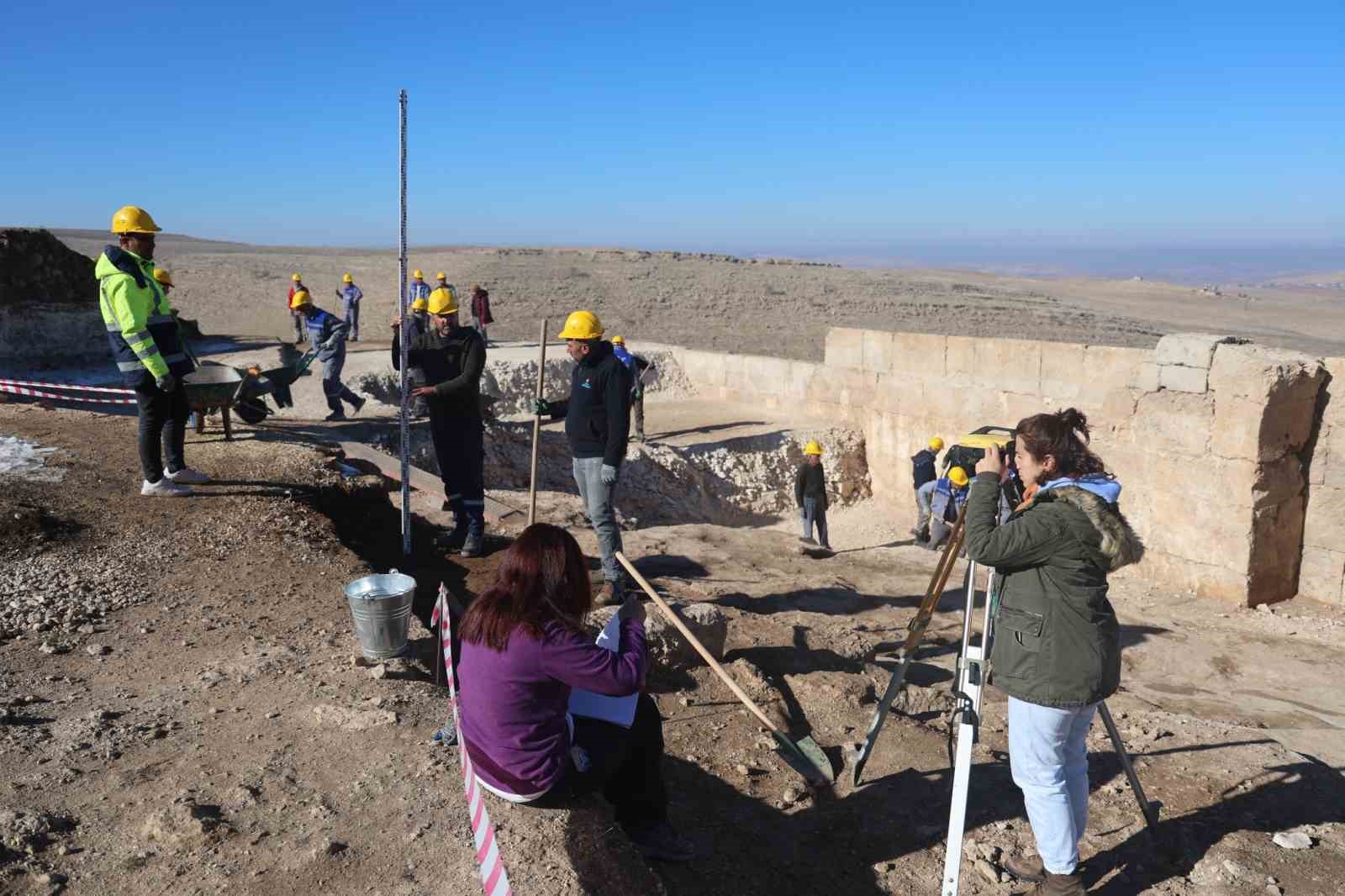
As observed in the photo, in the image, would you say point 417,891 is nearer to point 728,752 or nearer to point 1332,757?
point 728,752

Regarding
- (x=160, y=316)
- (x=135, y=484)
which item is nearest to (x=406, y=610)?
(x=160, y=316)

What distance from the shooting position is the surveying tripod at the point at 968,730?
122 inches

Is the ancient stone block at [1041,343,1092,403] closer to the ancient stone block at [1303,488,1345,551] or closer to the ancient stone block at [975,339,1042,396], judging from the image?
the ancient stone block at [975,339,1042,396]

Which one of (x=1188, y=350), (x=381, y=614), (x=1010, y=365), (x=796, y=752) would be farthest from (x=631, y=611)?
(x=1010, y=365)

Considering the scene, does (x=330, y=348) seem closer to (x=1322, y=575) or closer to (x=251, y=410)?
(x=251, y=410)

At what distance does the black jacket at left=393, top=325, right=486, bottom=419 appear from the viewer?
644 cm

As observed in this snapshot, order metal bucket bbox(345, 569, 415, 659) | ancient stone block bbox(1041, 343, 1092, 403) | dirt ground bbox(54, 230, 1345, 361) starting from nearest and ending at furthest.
→ metal bucket bbox(345, 569, 415, 659), ancient stone block bbox(1041, 343, 1092, 403), dirt ground bbox(54, 230, 1345, 361)

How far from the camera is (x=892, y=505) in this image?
13.9 metres

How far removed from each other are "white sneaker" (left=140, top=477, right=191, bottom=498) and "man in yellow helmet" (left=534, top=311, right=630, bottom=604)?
113 inches

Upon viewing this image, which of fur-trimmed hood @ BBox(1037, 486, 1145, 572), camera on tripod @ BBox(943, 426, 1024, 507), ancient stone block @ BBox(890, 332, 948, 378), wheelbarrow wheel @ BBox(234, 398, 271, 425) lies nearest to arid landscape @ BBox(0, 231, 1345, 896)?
wheelbarrow wheel @ BBox(234, 398, 271, 425)

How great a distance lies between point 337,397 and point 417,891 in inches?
391

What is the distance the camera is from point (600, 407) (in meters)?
5.96

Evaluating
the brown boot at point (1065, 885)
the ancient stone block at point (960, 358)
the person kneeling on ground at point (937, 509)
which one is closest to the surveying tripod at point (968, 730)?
the brown boot at point (1065, 885)

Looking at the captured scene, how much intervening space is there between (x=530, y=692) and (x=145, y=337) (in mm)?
4433
